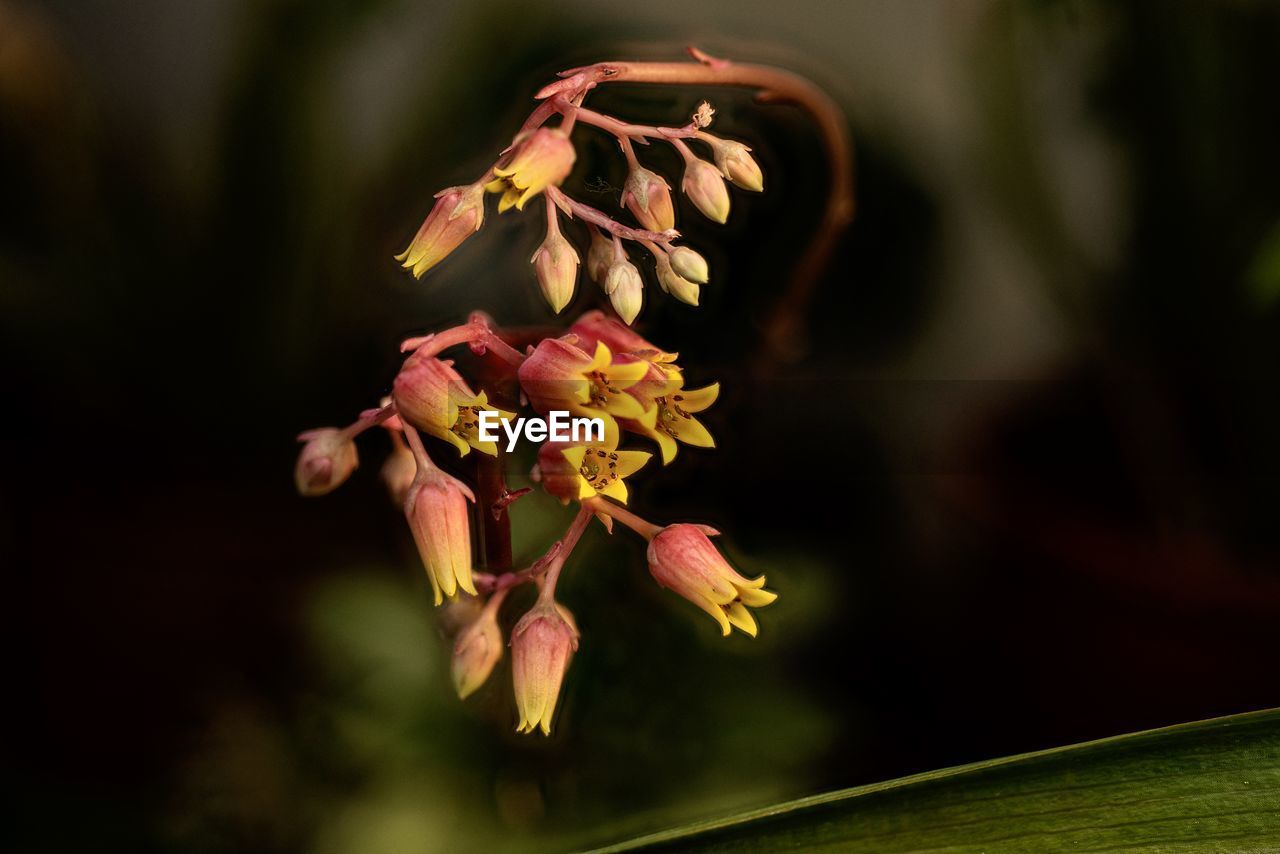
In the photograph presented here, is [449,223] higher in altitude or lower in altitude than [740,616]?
higher

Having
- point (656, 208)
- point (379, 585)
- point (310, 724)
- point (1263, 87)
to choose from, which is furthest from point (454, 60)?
point (1263, 87)

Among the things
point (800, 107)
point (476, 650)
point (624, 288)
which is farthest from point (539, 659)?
point (800, 107)

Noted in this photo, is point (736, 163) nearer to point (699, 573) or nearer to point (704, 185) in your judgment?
point (704, 185)

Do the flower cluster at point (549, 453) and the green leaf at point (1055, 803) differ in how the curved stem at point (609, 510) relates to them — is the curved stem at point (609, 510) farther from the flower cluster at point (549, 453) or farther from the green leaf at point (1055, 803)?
the green leaf at point (1055, 803)

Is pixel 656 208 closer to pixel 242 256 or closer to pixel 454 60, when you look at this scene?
pixel 454 60

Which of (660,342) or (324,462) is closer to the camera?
(324,462)

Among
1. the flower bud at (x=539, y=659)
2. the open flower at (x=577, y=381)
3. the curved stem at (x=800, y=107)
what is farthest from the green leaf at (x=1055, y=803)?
the curved stem at (x=800, y=107)

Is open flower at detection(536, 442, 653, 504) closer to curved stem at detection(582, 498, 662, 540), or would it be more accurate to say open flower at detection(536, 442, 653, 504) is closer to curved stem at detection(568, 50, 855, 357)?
curved stem at detection(582, 498, 662, 540)
